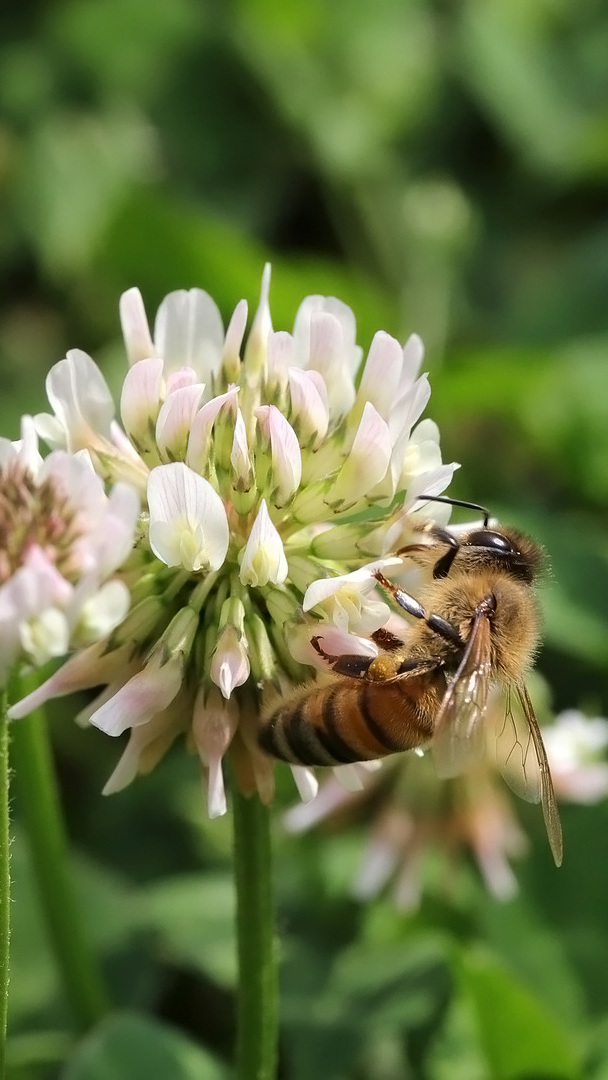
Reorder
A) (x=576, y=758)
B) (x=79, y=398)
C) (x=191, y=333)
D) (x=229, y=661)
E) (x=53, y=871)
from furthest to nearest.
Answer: (x=576, y=758) → (x=53, y=871) → (x=191, y=333) → (x=79, y=398) → (x=229, y=661)

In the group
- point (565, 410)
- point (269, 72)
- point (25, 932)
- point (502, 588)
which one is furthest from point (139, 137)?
point (502, 588)

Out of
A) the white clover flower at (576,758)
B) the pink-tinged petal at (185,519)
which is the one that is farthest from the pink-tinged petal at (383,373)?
the white clover flower at (576,758)

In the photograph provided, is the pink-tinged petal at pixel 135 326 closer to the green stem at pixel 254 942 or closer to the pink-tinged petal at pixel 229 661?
the pink-tinged petal at pixel 229 661

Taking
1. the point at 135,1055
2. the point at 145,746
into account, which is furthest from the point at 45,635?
the point at 135,1055

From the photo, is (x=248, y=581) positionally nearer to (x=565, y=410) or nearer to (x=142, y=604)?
(x=142, y=604)

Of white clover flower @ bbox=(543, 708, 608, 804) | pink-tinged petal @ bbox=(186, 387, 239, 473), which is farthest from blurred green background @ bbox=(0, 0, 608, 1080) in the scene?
pink-tinged petal @ bbox=(186, 387, 239, 473)

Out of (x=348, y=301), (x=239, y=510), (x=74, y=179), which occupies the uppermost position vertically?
(x=74, y=179)

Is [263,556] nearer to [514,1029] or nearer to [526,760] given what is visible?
[526,760]
